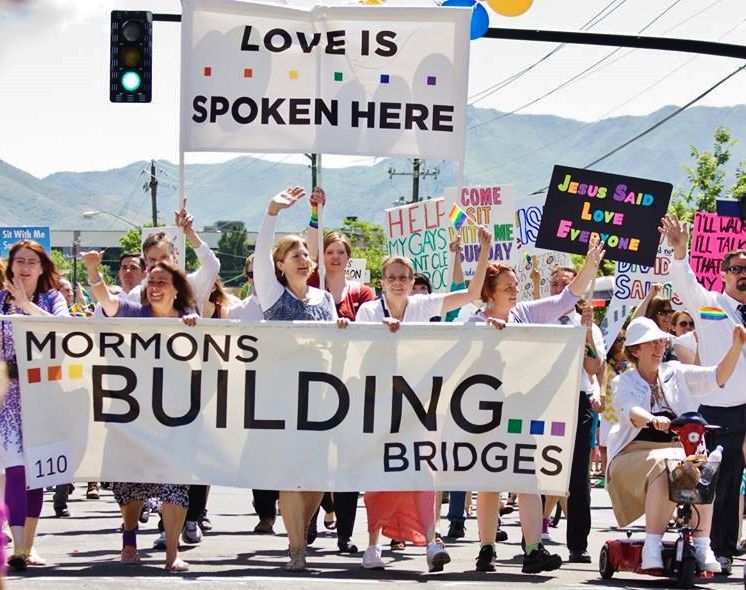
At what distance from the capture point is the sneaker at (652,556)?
30.9 ft

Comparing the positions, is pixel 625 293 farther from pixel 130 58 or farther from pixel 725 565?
pixel 725 565

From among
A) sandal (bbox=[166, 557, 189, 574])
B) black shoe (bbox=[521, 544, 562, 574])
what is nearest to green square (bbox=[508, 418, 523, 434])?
black shoe (bbox=[521, 544, 562, 574])

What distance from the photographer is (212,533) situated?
12523 mm

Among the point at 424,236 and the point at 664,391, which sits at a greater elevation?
the point at 424,236

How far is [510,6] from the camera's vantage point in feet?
48.3

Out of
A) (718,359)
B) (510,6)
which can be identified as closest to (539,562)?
(718,359)

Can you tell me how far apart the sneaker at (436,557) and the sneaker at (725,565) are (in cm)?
194

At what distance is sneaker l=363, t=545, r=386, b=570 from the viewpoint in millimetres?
9758

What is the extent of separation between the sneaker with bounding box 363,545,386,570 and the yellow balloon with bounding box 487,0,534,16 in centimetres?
644

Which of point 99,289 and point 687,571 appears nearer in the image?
point 687,571

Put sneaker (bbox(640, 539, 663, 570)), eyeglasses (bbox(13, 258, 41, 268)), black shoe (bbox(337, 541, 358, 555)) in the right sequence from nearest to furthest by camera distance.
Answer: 1. sneaker (bbox(640, 539, 663, 570))
2. eyeglasses (bbox(13, 258, 41, 268))
3. black shoe (bbox(337, 541, 358, 555))

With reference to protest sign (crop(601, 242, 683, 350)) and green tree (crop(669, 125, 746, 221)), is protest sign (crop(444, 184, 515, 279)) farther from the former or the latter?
green tree (crop(669, 125, 746, 221))

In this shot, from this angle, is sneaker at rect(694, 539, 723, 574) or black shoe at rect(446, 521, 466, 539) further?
black shoe at rect(446, 521, 466, 539)

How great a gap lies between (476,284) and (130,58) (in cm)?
749
